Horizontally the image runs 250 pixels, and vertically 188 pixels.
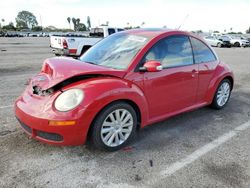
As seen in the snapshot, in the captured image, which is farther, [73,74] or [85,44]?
[85,44]

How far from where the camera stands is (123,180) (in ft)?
9.02

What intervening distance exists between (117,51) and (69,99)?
1215mm

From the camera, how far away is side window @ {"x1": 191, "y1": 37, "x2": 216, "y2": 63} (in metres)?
4.30

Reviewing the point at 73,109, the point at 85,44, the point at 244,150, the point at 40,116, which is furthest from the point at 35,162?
the point at 85,44

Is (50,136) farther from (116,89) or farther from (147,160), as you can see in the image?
(147,160)

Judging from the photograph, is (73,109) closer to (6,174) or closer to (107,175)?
(107,175)

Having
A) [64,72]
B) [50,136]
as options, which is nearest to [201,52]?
[64,72]

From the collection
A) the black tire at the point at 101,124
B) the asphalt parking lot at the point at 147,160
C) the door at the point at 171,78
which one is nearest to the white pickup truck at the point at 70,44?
the asphalt parking lot at the point at 147,160

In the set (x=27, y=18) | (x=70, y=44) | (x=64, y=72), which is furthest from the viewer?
(x=27, y=18)

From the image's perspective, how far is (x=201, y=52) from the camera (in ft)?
14.6

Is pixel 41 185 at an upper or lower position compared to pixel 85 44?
lower

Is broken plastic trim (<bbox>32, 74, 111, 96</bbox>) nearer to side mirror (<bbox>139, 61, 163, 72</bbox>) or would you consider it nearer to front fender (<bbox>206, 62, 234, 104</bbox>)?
side mirror (<bbox>139, 61, 163, 72</bbox>)

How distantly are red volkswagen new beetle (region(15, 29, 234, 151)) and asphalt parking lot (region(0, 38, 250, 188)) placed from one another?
0.28 meters

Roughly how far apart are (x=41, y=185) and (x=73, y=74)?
135 centimetres
